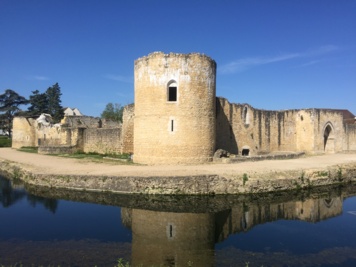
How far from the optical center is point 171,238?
782cm

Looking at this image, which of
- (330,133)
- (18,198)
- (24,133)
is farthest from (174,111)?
(24,133)

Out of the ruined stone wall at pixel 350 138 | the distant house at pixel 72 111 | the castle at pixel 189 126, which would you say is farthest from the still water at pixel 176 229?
the distant house at pixel 72 111

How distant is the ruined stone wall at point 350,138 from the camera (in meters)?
28.7

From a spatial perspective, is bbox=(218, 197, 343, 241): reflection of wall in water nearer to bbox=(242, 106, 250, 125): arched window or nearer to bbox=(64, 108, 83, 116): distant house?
bbox=(242, 106, 250, 125): arched window

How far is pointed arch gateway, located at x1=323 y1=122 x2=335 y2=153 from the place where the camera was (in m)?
26.9

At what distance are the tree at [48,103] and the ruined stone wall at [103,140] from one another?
27675mm

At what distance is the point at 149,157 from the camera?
634 inches

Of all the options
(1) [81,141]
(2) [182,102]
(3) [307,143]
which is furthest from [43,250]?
(3) [307,143]

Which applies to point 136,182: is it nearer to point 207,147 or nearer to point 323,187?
point 207,147

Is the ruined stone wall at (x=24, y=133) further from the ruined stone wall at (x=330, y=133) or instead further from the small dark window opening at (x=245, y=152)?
the ruined stone wall at (x=330, y=133)

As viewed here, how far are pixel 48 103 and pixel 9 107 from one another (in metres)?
7.28

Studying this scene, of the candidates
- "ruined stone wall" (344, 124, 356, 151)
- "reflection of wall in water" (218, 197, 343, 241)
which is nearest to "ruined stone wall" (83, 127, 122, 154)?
"reflection of wall in water" (218, 197, 343, 241)

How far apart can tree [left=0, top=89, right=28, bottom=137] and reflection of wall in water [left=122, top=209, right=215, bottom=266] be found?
4631cm

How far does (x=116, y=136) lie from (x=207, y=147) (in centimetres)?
931
